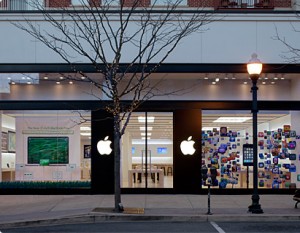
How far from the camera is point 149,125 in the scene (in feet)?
74.1

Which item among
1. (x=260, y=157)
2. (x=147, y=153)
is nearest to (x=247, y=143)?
(x=260, y=157)

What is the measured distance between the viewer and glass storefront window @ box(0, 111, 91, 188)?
74.4ft

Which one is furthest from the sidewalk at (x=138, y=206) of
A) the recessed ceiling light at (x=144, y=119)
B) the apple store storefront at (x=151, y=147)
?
the recessed ceiling light at (x=144, y=119)

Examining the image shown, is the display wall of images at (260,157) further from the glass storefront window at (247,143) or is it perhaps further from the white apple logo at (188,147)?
the white apple logo at (188,147)

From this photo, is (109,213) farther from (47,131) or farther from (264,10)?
(264,10)

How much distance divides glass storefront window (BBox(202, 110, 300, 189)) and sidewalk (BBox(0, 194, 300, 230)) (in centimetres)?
100

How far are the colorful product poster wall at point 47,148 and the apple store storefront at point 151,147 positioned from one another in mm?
40

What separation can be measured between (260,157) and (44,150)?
860 cm

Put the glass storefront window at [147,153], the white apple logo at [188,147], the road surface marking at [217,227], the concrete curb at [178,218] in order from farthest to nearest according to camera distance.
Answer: the glass storefront window at [147,153] → the white apple logo at [188,147] → the concrete curb at [178,218] → the road surface marking at [217,227]

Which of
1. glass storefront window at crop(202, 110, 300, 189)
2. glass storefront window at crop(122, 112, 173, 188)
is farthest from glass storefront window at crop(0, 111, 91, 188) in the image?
glass storefront window at crop(202, 110, 300, 189)

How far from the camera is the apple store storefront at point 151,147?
73.9 ft

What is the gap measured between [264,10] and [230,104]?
3931mm

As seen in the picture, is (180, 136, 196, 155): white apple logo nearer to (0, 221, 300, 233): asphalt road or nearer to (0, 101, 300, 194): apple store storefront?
(0, 101, 300, 194): apple store storefront

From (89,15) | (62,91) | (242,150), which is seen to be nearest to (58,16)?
(89,15)
